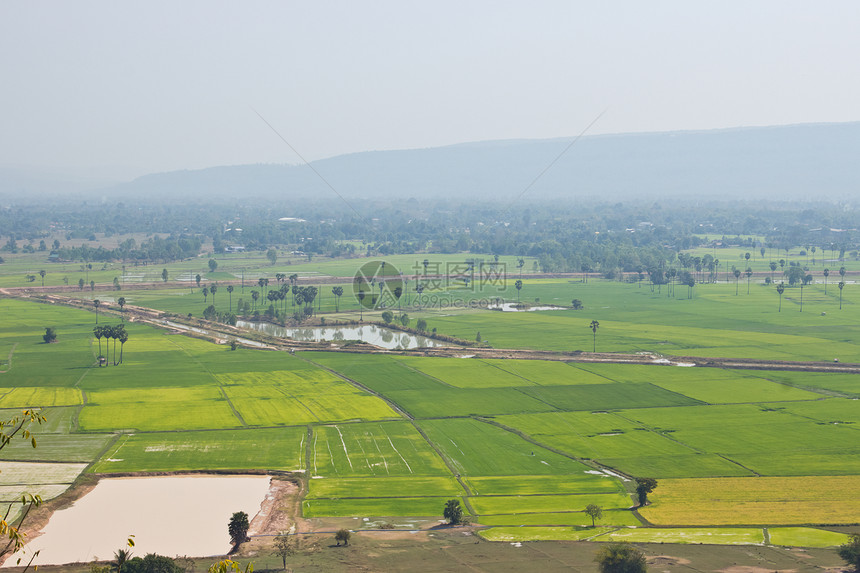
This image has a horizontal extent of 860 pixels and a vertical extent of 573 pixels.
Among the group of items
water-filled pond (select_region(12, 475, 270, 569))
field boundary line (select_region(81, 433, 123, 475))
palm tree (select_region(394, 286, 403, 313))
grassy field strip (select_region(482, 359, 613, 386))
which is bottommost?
water-filled pond (select_region(12, 475, 270, 569))

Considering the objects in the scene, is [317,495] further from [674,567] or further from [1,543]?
[674,567]

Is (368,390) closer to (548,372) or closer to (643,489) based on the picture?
(548,372)

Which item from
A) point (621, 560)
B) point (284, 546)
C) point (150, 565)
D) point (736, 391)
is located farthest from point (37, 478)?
point (736, 391)

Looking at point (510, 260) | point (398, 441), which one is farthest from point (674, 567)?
point (510, 260)

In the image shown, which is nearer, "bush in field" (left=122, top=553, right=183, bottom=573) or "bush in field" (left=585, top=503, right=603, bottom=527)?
"bush in field" (left=122, top=553, right=183, bottom=573)

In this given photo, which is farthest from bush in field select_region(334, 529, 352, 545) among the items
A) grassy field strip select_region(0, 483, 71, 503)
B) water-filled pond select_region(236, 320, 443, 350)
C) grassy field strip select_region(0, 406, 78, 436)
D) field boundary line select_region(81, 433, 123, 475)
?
water-filled pond select_region(236, 320, 443, 350)

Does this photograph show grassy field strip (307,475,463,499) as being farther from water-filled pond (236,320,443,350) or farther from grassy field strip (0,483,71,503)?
water-filled pond (236,320,443,350)
